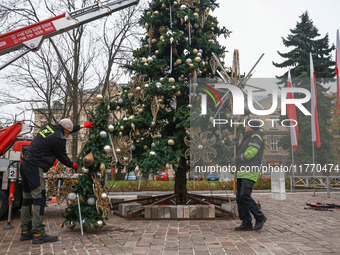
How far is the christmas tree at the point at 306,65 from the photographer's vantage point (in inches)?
998

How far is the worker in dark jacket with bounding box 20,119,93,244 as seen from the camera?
16.6ft

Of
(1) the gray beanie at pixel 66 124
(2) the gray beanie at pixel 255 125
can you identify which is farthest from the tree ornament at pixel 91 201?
(2) the gray beanie at pixel 255 125

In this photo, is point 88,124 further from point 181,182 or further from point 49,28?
point 181,182

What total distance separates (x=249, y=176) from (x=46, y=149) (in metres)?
3.51

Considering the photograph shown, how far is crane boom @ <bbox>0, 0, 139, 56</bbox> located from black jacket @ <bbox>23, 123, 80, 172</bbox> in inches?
116

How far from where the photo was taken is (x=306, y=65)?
31516 millimetres

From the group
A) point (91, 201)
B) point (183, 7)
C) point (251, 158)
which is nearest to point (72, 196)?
point (91, 201)

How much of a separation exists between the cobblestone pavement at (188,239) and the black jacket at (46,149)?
4.16 feet

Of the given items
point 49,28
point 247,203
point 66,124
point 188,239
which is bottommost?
point 188,239

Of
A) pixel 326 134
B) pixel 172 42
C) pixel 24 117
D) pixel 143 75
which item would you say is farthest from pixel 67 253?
pixel 326 134

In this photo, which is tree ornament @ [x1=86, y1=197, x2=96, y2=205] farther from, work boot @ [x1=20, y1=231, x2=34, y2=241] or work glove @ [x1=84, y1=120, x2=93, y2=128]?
work glove @ [x1=84, y1=120, x2=93, y2=128]

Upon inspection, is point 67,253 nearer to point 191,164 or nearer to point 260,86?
point 191,164

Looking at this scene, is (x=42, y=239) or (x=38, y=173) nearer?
(x=42, y=239)

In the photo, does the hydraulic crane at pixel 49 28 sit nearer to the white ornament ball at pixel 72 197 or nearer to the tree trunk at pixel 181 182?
the white ornament ball at pixel 72 197
